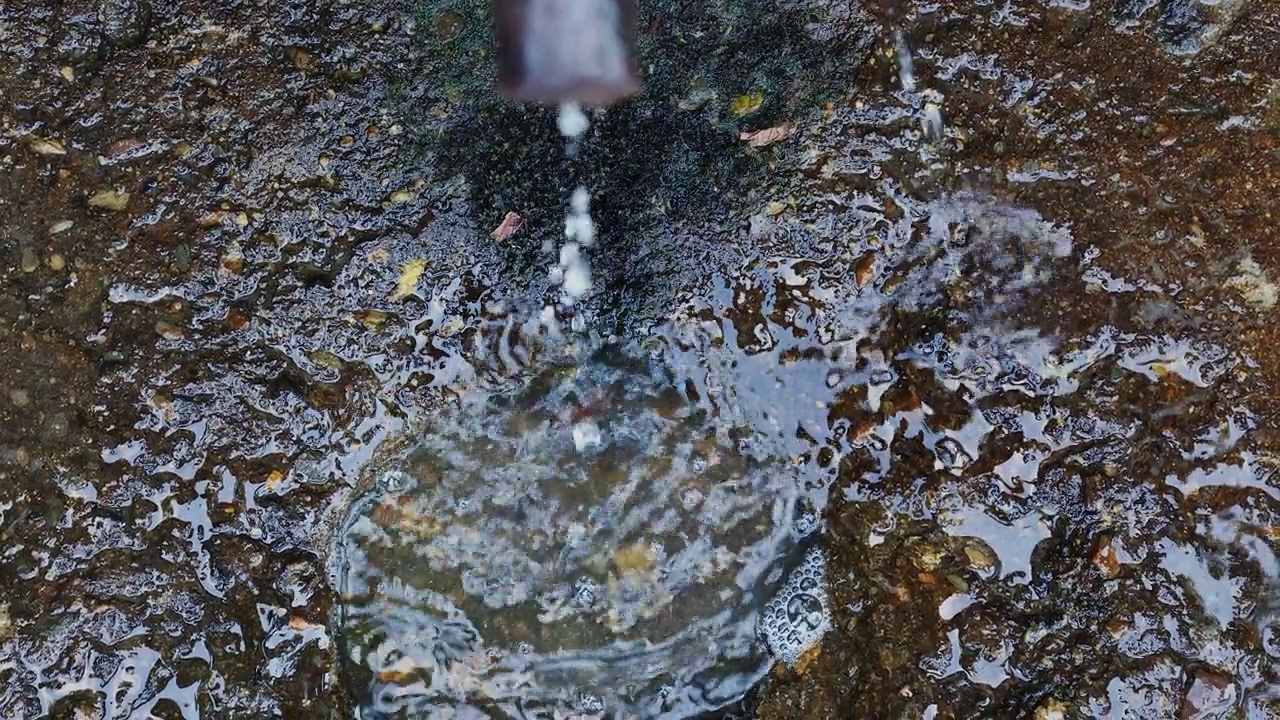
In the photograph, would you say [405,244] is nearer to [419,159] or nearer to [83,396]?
[419,159]

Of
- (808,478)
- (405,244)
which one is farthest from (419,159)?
(808,478)

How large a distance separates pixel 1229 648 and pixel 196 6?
244 cm

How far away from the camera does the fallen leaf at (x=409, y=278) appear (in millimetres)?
1716

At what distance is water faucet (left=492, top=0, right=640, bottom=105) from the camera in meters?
1.59

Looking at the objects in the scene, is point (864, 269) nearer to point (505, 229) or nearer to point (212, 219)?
point (505, 229)

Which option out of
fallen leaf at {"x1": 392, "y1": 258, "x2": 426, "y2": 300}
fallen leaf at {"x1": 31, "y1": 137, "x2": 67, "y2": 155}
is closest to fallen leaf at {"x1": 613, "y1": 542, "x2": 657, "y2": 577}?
fallen leaf at {"x1": 392, "y1": 258, "x2": 426, "y2": 300}

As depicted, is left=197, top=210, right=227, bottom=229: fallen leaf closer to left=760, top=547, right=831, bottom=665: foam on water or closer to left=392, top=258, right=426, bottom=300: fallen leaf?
left=392, top=258, right=426, bottom=300: fallen leaf

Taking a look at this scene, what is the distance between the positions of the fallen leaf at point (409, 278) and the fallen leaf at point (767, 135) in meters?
0.74

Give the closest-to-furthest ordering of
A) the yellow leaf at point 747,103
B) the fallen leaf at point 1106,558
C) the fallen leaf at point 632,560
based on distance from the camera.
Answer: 1. the fallen leaf at point 1106,558
2. the fallen leaf at point 632,560
3. the yellow leaf at point 747,103

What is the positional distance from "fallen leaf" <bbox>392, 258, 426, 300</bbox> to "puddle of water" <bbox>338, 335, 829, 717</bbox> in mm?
271

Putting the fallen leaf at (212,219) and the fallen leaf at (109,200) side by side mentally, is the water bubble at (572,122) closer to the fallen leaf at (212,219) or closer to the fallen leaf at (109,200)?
the fallen leaf at (212,219)

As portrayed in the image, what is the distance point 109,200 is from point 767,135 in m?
1.39

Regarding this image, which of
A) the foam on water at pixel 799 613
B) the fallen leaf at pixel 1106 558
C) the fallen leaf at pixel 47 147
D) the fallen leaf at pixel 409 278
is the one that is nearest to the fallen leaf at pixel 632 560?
the foam on water at pixel 799 613

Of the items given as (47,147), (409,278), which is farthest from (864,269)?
(47,147)
